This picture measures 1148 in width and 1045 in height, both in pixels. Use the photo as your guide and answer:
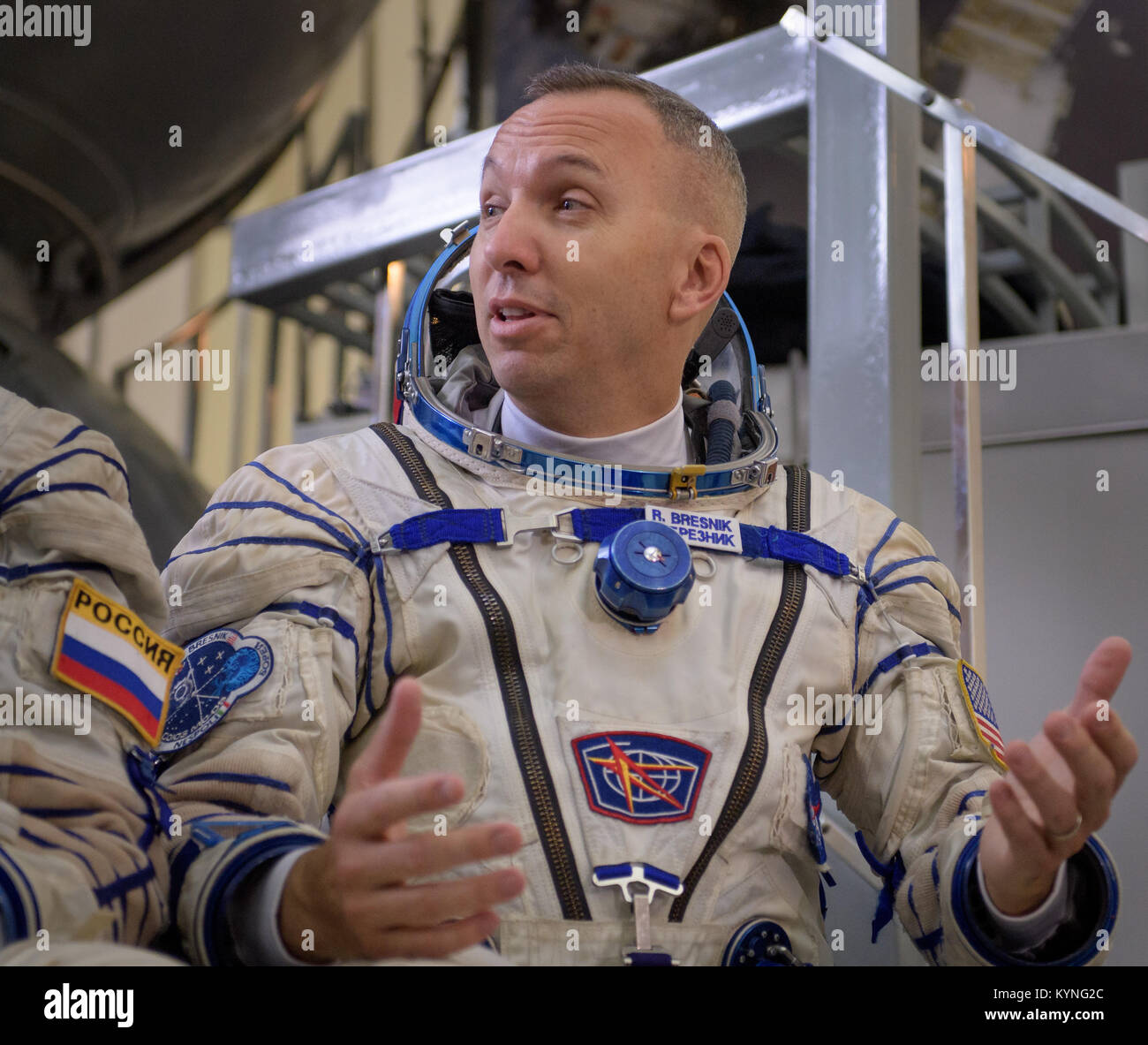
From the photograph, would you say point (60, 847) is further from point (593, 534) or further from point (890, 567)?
point (890, 567)

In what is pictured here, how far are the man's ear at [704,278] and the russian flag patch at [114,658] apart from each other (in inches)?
26.3

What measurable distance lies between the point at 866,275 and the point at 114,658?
1.19 metres

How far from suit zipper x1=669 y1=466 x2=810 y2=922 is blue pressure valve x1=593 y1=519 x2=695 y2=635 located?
114 mm

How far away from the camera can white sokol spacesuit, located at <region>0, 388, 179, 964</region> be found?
798mm

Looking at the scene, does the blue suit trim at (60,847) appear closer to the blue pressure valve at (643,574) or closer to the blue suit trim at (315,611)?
the blue suit trim at (315,611)

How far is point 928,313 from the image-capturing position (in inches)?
124

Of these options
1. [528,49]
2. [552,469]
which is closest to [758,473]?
[552,469]

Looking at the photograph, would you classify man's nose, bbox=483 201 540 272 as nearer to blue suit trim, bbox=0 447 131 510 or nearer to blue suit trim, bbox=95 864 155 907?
blue suit trim, bbox=0 447 131 510
